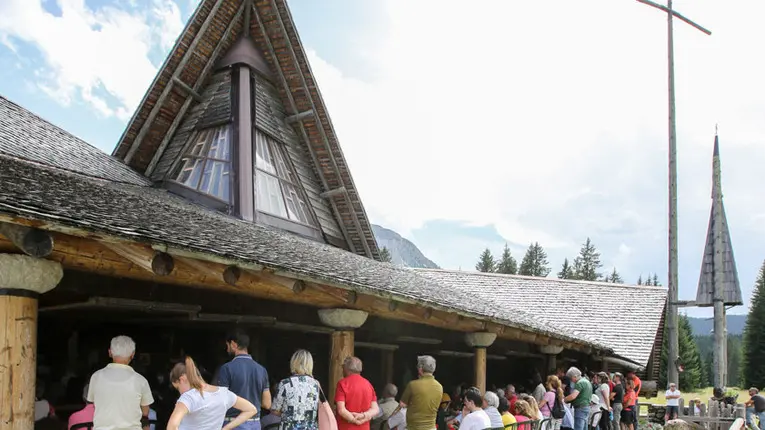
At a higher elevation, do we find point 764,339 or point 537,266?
point 537,266

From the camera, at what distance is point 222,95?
12.9m

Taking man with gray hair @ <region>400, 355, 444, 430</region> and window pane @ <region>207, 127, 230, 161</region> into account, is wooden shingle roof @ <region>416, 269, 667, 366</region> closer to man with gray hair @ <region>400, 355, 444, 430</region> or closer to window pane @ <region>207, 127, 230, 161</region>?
window pane @ <region>207, 127, 230, 161</region>

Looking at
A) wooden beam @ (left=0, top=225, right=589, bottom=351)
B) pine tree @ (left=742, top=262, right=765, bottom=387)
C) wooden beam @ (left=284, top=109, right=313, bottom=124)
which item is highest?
wooden beam @ (left=284, top=109, right=313, bottom=124)

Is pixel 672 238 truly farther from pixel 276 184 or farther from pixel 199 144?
pixel 199 144

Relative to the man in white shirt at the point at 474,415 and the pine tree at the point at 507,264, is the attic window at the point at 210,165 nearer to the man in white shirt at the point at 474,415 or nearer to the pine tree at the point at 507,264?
the man in white shirt at the point at 474,415

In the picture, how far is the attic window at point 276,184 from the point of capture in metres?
12.4

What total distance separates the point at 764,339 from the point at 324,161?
5617 cm

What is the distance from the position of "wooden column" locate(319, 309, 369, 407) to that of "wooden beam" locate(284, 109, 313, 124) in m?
6.45

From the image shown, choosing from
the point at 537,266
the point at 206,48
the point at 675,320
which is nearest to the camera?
the point at 206,48

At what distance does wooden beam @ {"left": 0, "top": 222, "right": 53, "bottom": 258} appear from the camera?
4.32 m

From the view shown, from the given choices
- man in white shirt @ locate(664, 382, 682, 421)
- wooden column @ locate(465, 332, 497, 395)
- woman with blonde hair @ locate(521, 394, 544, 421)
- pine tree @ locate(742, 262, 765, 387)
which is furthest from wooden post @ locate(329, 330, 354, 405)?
pine tree @ locate(742, 262, 765, 387)

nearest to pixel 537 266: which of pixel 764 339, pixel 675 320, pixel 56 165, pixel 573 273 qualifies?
pixel 573 273

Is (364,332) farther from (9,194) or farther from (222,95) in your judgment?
(9,194)

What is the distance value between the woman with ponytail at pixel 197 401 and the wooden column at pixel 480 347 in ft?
21.9
